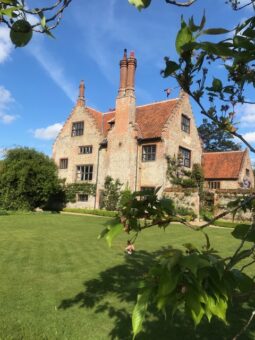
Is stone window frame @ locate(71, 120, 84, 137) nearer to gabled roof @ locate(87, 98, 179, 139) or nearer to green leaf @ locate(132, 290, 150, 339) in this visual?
gabled roof @ locate(87, 98, 179, 139)

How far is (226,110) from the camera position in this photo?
2449 mm

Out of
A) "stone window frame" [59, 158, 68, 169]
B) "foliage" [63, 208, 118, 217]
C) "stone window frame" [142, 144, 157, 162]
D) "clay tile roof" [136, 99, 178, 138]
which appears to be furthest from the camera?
"stone window frame" [59, 158, 68, 169]

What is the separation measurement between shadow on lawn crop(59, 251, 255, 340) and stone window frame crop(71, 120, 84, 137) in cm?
2931

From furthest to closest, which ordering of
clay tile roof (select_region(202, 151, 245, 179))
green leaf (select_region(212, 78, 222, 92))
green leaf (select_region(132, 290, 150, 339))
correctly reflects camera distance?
clay tile roof (select_region(202, 151, 245, 179)) < green leaf (select_region(212, 78, 222, 92)) < green leaf (select_region(132, 290, 150, 339))

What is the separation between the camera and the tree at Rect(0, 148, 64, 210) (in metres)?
31.1

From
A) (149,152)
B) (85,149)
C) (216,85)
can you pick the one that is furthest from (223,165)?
(216,85)

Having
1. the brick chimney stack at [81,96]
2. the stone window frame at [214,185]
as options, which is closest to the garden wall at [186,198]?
the stone window frame at [214,185]

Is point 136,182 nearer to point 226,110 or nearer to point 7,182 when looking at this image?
point 7,182

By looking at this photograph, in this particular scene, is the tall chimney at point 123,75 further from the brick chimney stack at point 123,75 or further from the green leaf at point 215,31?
the green leaf at point 215,31

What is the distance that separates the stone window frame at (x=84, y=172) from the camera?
35656 millimetres

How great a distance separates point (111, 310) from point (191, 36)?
20.0 ft

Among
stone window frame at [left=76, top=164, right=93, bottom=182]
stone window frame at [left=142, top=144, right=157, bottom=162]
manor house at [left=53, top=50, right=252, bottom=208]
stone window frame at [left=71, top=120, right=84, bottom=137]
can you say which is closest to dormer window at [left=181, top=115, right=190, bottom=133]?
manor house at [left=53, top=50, right=252, bottom=208]

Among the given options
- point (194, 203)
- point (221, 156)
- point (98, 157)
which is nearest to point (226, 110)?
point (194, 203)

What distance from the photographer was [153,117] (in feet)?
110
